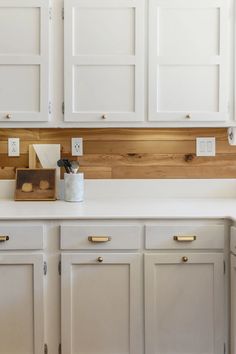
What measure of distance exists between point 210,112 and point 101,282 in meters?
1.11

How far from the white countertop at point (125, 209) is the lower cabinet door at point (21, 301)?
0.23 meters

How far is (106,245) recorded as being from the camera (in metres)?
1.95

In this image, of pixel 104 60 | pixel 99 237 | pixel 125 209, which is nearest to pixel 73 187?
pixel 125 209

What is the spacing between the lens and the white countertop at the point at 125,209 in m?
1.95

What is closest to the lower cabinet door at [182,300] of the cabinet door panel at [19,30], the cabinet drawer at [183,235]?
the cabinet drawer at [183,235]

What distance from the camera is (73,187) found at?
2.38m

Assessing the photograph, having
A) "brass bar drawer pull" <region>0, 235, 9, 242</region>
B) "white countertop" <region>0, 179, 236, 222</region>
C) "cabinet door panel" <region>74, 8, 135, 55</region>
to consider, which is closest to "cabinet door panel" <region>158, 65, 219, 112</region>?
"cabinet door panel" <region>74, 8, 135, 55</region>

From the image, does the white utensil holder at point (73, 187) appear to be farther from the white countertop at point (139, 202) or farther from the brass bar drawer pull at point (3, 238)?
the brass bar drawer pull at point (3, 238)

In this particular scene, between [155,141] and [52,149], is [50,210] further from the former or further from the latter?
[155,141]

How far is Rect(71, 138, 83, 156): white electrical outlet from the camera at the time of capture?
255 cm

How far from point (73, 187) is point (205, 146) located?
886mm

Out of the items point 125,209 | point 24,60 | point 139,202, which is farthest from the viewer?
point 139,202

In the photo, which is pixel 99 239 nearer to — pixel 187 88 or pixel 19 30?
pixel 187 88

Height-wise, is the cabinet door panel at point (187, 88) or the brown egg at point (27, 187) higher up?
the cabinet door panel at point (187, 88)
